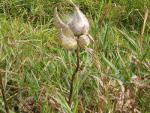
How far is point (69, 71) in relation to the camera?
7.97ft

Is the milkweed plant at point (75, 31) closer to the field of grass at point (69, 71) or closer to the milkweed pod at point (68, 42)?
the milkweed pod at point (68, 42)

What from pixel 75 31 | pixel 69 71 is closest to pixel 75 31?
pixel 75 31

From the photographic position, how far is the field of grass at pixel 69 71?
210 centimetres

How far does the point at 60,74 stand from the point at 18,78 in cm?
22

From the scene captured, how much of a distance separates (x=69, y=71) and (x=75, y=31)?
708 millimetres

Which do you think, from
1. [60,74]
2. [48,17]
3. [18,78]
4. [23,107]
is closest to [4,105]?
[23,107]

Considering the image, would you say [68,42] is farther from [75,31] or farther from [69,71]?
[69,71]

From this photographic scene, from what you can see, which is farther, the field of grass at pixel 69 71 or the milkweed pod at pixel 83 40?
the field of grass at pixel 69 71

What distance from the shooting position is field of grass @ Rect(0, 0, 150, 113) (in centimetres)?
210

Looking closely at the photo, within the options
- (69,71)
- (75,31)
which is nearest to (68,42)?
(75,31)

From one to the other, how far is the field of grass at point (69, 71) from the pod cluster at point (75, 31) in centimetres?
30

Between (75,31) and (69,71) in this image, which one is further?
(69,71)

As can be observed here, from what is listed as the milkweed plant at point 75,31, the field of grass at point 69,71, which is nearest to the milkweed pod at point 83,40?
the milkweed plant at point 75,31

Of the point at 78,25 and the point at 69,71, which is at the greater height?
the point at 78,25
